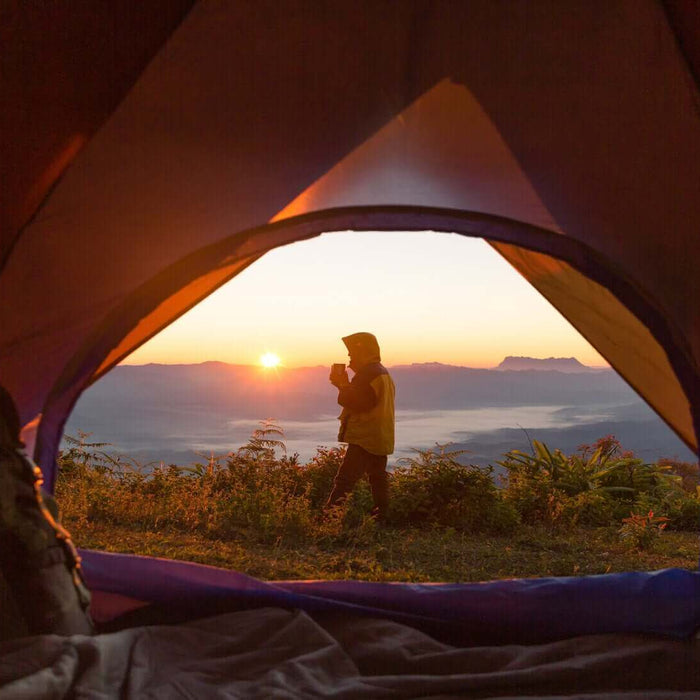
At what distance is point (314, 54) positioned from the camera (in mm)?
2543

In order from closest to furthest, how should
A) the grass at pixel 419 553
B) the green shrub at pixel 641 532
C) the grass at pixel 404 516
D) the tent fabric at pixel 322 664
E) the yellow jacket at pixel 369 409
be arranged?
1. the tent fabric at pixel 322 664
2. the grass at pixel 419 553
3. the grass at pixel 404 516
4. the green shrub at pixel 641 532
5. the yellow jacket at pixel 369 409

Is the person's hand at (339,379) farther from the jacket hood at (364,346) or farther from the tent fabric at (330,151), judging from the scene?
the tent fabric at (330,151)

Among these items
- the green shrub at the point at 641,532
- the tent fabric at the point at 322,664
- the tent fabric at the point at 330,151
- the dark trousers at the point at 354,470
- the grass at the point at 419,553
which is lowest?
the grass at the point at 419,553

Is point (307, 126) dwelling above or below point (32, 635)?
above

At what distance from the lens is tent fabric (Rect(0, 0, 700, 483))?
250cm

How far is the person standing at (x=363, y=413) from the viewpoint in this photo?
521 centimetres

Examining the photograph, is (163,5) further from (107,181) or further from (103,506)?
(103,506)

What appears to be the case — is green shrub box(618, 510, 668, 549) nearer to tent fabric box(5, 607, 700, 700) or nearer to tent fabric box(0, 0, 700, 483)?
tent fabric box(0, 0, 700, 483)

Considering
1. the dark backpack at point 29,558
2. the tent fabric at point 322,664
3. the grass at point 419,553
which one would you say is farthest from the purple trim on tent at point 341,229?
the grass at point 419,553

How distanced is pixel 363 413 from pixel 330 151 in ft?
9.14

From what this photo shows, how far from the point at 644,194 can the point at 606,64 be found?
0.45 m

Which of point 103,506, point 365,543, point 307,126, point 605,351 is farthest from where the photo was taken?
point 103,506

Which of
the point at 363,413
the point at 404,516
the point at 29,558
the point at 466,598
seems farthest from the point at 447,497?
the point at 29,558

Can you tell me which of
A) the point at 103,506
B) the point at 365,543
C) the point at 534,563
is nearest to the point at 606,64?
the point at 534,563
